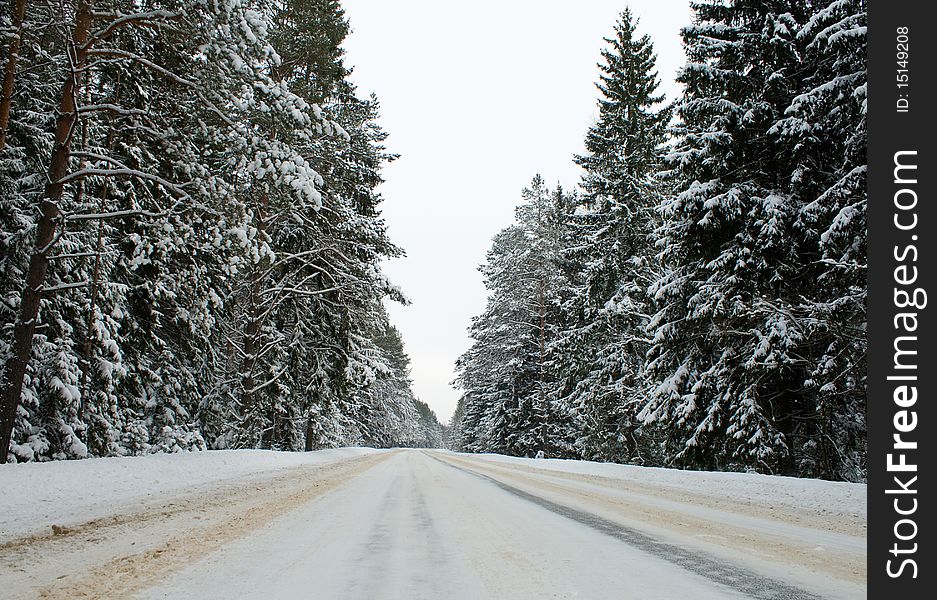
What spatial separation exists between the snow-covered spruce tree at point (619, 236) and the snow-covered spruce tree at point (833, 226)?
6.92 meters

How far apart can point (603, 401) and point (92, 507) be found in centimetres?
1884

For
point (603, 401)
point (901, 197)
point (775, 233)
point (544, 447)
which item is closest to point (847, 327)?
point (775, 233)

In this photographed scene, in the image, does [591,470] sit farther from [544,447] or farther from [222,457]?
[544,447]

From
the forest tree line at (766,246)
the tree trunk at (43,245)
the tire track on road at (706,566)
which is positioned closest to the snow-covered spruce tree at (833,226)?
the forest tree line at (766,246)

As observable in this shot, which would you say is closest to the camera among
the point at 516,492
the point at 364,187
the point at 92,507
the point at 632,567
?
the point at 632,567

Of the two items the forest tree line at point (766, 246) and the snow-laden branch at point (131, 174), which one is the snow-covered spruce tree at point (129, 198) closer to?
the snow-laden branch at point (131, 174)

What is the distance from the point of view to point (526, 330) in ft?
114

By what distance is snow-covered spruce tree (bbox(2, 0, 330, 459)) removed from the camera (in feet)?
27.5

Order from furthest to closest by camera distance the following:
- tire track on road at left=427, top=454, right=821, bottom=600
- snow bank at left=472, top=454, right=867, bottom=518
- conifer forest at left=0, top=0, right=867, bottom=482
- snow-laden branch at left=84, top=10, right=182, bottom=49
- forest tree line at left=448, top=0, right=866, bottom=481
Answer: forest tree line at left=448, top=0, right=866, bottom=481 → conifer forest at left=0, top=0, right=867, bottom=482 → snow-laden branch at left=84, top=10, right=182, bottom=49 → snow bank at left=472, top=454, right=867, bottom=518 → tire track on road at left=427, top=454, right=821, bottom=600

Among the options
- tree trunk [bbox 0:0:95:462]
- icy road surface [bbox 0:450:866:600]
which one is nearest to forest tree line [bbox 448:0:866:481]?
icy road surface [bbox 0:450:866:600]

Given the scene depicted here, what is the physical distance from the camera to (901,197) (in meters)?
4.69

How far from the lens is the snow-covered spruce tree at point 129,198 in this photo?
8.39m

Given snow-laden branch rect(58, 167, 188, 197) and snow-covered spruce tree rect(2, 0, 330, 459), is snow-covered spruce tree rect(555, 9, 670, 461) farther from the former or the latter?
snow-laden branch rect(58, 167, 188, 197)

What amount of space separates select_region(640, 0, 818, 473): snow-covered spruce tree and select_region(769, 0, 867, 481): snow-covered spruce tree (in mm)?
319
